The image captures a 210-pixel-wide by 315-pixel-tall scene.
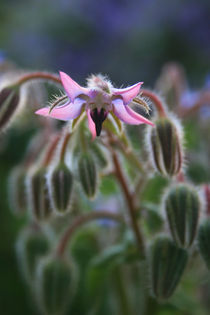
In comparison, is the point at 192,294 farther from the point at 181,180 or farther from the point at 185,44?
the point at 185,44

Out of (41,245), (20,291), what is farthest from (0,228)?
(41,245)

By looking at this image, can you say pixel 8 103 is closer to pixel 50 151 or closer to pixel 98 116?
pixel 50 151

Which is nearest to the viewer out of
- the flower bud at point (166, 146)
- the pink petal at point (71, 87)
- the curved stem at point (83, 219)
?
the pink petal at point (71, 87)

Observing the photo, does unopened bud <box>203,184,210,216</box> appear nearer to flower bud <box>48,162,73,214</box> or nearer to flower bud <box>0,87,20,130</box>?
flower bud <box>48,162,73,214</box>

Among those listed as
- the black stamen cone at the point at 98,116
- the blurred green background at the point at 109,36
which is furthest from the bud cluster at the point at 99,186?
the blurred green background at the point at 109,36

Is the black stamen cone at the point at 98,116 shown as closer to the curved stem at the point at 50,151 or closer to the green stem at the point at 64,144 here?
the green stem at the point at 64,144

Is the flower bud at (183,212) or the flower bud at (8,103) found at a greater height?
the flower bud at (8,103)

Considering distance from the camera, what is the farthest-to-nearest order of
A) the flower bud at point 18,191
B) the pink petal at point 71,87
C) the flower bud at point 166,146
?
1. the flower bud at point 18,191
2. the flower bud at point 166,146
3. the pink petal at point 71,87
